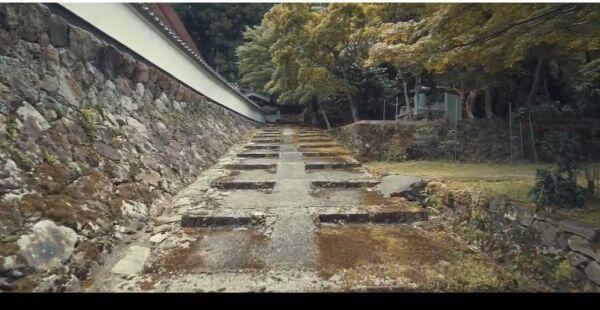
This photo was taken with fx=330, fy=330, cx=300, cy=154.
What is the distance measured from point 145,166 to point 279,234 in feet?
6.65

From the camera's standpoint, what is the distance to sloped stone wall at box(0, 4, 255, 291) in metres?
2.28

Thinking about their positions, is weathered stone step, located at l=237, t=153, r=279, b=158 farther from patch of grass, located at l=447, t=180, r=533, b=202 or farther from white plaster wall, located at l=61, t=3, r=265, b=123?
patch of grass, located at l=447, t=180, r=533, b=202

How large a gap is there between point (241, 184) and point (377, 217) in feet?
7.78

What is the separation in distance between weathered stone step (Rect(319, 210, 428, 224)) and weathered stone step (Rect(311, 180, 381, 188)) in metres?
1.40

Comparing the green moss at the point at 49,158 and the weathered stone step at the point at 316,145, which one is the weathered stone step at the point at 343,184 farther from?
the weathered stone step at the point at 316,145

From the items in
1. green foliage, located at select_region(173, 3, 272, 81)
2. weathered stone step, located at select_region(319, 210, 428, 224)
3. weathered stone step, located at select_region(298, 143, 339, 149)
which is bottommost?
weathered stone step, located at select_region(319, 210, 428, 224)

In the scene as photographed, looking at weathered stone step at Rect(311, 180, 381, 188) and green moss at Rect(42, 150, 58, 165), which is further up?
green moss at Rect(42, 150, 58, 165)

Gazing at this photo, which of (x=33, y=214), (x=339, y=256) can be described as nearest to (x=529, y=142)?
(x=339, y=256)

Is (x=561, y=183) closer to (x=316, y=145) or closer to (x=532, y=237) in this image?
(x=532, y=237)

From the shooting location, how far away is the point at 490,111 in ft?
27.4

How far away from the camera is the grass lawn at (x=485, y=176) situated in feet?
9.16

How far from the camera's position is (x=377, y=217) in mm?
3898

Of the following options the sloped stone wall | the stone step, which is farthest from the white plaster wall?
the stone step

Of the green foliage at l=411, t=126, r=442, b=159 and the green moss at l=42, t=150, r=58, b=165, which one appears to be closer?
the green moss at l=42, t=150, r=58, b=165
